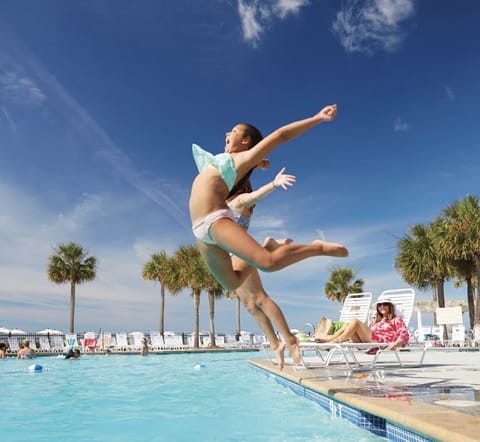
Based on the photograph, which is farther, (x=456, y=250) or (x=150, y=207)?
(x=150, y=207)

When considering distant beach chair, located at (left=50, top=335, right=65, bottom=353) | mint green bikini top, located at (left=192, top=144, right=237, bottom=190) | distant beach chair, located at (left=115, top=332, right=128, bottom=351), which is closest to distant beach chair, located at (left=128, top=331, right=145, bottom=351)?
distant beach chair, located at (left=115, top=332, right=128, bottom=351)

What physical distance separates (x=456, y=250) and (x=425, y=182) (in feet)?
15.2

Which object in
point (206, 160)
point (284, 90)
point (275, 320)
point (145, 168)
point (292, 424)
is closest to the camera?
point (206, 160)

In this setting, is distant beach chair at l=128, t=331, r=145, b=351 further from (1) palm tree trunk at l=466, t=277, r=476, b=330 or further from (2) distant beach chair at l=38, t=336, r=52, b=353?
(1) palm tree trunk at l=466, t=277, r=476, b=330

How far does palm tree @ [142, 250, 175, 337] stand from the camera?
40250mm

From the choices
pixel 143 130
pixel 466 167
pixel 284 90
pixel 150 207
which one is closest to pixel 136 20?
pixel 143 130

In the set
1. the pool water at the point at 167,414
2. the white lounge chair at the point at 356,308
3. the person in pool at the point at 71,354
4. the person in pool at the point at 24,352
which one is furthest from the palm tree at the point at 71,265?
the white lounge chair at the point at 356,308

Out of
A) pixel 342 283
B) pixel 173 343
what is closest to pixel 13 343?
pixel 173 343

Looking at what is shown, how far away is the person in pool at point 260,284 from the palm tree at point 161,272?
36.2 m

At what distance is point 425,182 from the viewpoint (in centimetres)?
2842

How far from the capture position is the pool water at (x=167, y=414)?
5.49 metres

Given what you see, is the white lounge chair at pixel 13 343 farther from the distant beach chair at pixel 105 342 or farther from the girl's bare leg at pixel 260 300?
the girl's bare leg at pixel 260 300

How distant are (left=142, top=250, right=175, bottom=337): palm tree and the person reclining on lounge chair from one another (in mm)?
32218

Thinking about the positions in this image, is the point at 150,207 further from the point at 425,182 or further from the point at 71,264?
the point at 425,182
